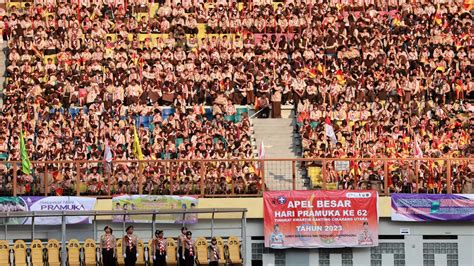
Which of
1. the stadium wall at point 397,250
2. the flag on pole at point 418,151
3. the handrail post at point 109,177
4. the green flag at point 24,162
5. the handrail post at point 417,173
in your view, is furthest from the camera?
the flag on pole at point 418,151

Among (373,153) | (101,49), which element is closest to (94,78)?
(101,49)

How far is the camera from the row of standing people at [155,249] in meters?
39.9

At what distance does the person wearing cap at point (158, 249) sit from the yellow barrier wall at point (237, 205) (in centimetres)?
391

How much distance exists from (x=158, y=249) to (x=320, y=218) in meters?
6.75

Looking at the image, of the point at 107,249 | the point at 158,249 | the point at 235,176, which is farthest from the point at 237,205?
the point at 107,249

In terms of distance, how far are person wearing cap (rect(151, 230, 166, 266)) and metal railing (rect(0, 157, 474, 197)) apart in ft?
12.3

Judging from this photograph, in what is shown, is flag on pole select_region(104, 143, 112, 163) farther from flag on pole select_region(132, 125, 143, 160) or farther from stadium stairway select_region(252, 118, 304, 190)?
stadium stairway select_region(252, 118, 304, 190)

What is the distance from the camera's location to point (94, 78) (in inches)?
2003

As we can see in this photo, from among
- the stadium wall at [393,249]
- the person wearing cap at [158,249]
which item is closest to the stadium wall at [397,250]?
the stadium wall at [393,249]

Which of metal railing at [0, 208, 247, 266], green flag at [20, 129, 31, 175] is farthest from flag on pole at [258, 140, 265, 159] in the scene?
green flag at [20, 129, 31, 175]

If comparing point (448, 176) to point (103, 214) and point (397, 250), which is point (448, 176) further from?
point (103, 214)

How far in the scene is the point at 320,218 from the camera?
4475 cm

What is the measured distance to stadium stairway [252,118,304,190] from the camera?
147 feet

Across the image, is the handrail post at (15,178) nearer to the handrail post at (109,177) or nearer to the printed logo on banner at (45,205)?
the printed logo on banner at (45,205)
